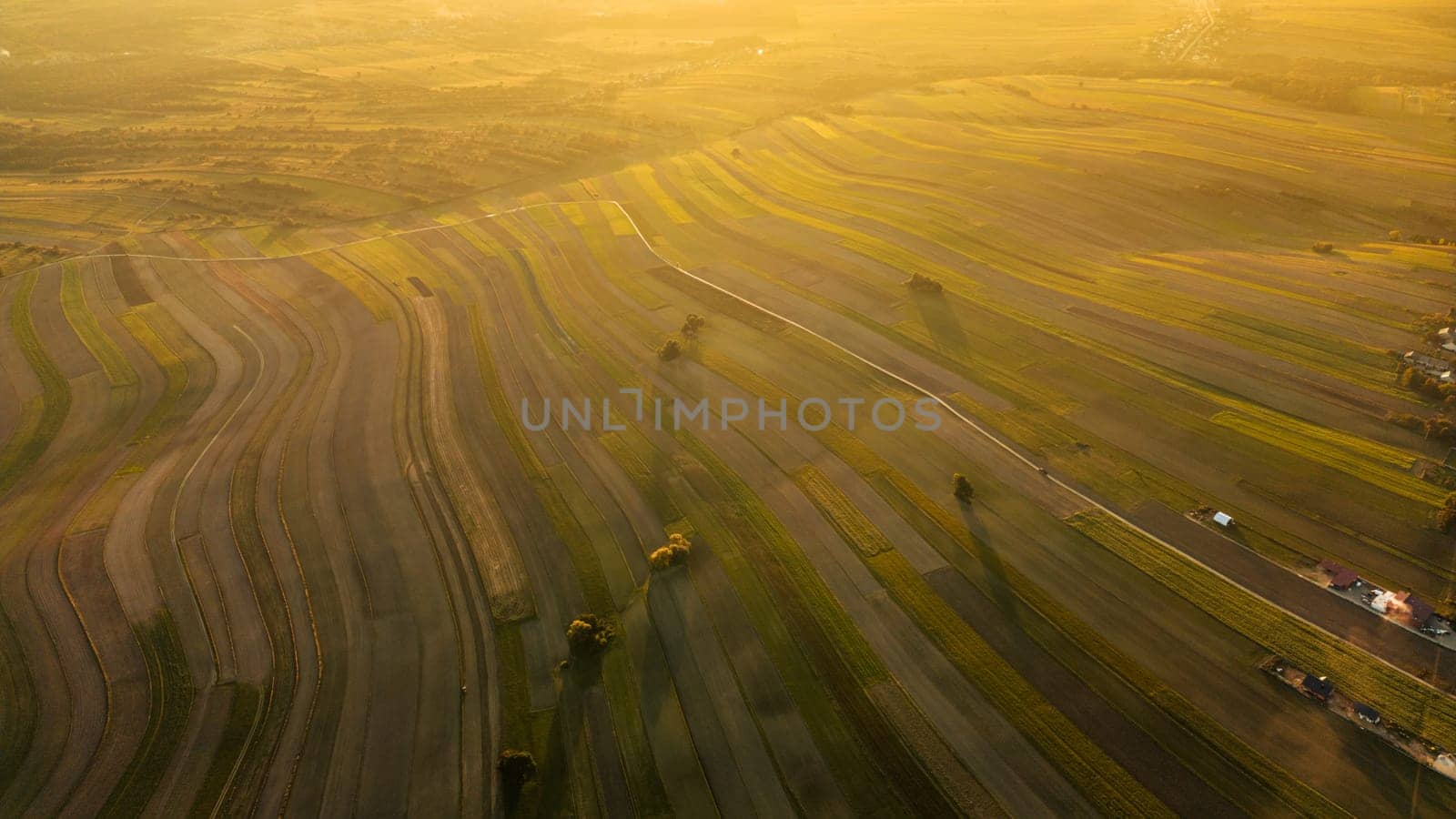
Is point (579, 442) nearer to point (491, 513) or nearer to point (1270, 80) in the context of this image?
point (491, 513)

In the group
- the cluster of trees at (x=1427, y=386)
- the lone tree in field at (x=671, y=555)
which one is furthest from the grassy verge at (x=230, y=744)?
the cluster of trees at (x=1427, y=386)

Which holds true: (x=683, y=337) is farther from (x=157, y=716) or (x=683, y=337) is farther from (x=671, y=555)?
(x=157, y=716)

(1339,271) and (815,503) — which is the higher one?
(1339,271)

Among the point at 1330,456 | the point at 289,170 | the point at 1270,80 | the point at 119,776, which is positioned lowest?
the point at 119,776

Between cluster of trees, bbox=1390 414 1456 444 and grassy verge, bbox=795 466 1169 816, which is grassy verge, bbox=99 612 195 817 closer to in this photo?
grassy verge, bbox=795 466 1169 816

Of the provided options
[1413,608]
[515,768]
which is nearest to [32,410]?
[515,768]

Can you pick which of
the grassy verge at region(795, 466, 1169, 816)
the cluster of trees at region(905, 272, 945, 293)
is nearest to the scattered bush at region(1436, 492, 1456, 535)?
the grassy verge at region(795, 466, 1169, 816)

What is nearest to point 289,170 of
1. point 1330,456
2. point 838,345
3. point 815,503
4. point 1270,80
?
point 838,345
